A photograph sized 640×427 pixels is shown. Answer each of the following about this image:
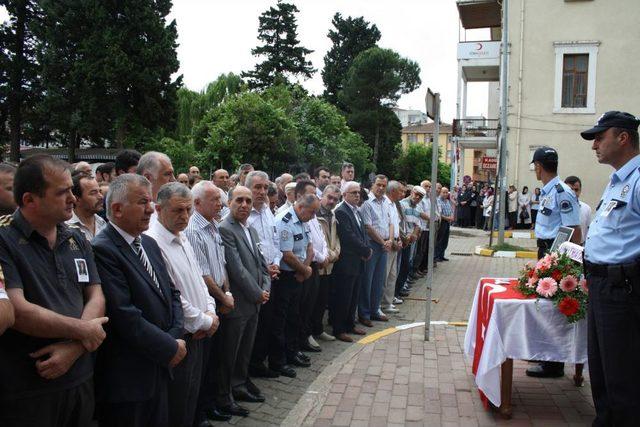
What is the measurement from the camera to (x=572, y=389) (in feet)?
17.3

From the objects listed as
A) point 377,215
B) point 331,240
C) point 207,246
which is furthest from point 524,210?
point 207,246

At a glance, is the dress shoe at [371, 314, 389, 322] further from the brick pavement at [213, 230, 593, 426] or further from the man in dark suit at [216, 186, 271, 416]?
the man in dark suit at [216, 186, 271, 416]

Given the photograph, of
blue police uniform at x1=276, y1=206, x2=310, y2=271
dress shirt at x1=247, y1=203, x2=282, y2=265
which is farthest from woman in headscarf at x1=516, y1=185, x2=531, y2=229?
dress shirt at x1=247, y1=203, x2=282, y2=265

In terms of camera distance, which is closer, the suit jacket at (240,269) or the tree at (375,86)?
the suit jacket at (240,269)

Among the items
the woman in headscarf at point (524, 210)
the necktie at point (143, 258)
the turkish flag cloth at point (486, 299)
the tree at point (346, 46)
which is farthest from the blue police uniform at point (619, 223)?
the tree at point (346, 46)

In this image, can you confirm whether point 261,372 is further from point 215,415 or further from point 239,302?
point 239,302

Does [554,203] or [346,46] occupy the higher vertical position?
[346,46]

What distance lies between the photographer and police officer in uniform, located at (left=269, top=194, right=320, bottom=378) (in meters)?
5.94

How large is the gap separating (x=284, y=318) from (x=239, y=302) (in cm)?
122

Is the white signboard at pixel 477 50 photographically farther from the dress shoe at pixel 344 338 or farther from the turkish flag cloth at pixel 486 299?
the turkish flag cloth at pixel 486 299

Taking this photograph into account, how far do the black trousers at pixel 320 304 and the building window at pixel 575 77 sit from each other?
2037 centimetres

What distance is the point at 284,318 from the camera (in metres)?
5.95

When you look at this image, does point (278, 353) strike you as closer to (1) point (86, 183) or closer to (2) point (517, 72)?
(1) point (86, 183)

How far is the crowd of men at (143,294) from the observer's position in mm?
2578
